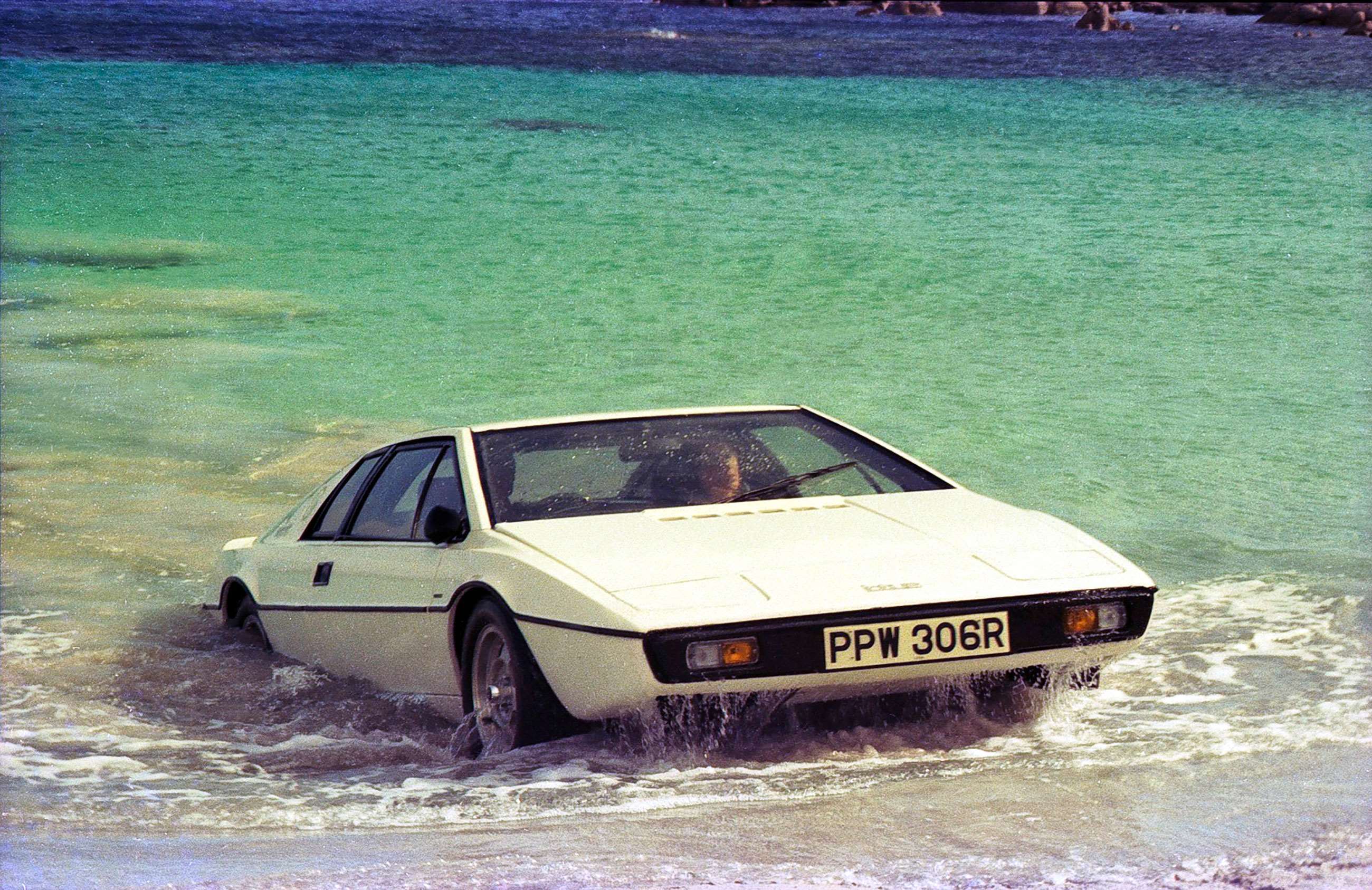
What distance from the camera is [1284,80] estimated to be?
234 ft

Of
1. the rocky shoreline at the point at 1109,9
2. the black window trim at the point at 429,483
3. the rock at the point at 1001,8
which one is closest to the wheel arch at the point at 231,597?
the black window trim at the point at 429,483

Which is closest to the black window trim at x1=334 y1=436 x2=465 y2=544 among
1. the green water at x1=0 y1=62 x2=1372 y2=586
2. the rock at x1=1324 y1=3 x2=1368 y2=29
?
the green water at x1=0 y1=62 x2=1372 y2=586

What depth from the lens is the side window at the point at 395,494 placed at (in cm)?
700

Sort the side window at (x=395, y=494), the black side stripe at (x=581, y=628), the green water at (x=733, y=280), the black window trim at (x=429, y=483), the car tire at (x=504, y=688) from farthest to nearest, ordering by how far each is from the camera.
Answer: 1. the green water at (x=733, y=280)
2. the side window at (x=395, y=494)
3. the black window trim at (x=429, y=483)
4. the car tire at (x=504, y=688)
5. the black side stripe at (x=581, y=628)

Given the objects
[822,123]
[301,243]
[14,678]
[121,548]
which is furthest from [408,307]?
[822,123]

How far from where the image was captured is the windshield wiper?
21.3ft

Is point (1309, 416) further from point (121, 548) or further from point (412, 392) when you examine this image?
point (121, 548)

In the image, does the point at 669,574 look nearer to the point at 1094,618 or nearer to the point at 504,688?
the point at 504,688

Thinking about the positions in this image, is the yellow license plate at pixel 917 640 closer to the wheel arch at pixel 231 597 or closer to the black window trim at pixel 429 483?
the black window trim at pixel 429 483

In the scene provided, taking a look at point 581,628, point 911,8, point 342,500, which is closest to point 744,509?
point 581,628

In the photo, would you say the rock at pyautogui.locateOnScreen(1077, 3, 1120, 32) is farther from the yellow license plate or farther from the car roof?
the yellow license plate

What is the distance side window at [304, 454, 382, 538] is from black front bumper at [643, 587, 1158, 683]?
8.00ft

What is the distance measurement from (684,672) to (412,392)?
14.7 metres

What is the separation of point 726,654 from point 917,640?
554 mm
